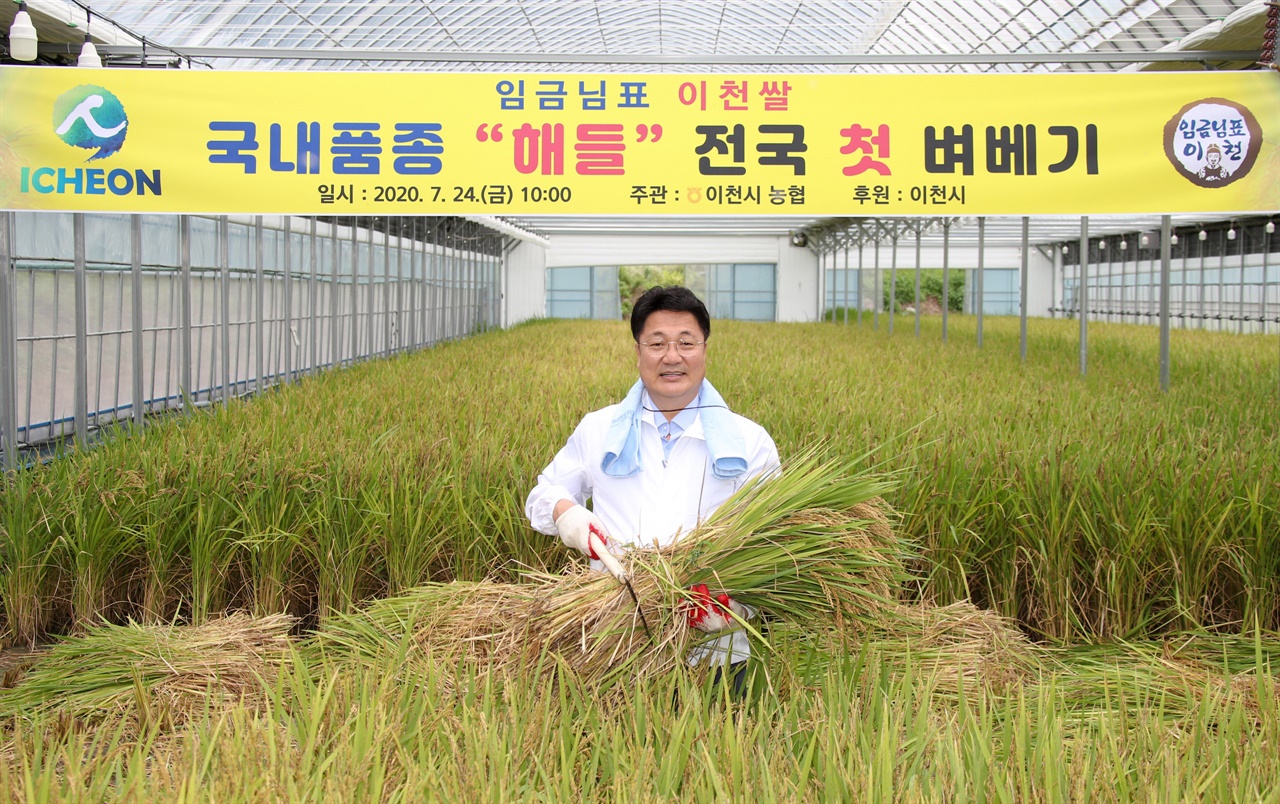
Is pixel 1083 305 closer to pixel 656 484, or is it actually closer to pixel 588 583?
pixel 656 484

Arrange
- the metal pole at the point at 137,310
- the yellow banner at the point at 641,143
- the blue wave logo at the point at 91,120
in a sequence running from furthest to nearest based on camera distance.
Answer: the metal pole at the point at 137,310 → the yellow banner at the point at 641,143 → the blue wave logo at the point at 91,120

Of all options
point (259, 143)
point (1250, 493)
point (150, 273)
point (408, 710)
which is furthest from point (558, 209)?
point (150, 273)

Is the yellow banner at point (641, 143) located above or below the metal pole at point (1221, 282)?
below

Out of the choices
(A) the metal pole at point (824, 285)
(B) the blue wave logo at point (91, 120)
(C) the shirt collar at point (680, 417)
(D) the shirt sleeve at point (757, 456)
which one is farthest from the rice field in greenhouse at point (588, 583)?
(A) the metal pole at point (824, 285)

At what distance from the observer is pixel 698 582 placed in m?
2.28

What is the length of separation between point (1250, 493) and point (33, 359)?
7488mm

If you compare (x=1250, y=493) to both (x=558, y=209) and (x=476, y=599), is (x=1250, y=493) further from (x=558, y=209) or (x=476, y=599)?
(x=558, y=209)

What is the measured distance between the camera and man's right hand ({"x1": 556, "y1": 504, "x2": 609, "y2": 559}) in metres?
2.33

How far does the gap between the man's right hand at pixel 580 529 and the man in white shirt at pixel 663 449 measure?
0.05 metres

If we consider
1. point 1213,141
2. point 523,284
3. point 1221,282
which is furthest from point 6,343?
point 523,284

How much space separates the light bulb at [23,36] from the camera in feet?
15.3

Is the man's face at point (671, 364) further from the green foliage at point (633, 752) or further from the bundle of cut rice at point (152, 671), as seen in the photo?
the bundle of cut rice at point (152, 671)

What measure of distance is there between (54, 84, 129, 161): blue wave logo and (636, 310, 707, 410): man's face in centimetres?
335

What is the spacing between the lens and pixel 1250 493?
363cm
